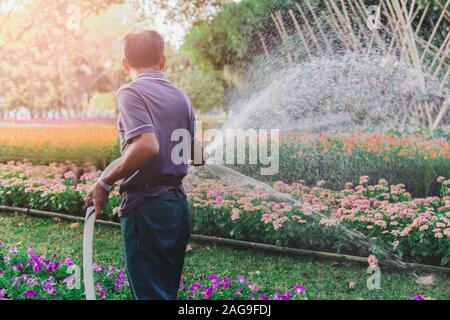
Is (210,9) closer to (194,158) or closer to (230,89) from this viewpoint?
(230,89)

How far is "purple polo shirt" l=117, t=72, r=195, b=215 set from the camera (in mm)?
1963

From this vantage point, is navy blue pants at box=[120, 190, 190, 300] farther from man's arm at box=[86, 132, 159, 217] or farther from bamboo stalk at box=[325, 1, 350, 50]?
bamboo stalk at box=[325, 1, 350, 50]

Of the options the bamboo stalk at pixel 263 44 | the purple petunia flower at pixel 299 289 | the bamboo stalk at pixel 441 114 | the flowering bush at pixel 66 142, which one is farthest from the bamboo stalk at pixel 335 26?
the purple petunia flower at pixel 299 289

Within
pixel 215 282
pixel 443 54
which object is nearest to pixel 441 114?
pixel 443 54

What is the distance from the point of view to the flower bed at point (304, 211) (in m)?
3.59

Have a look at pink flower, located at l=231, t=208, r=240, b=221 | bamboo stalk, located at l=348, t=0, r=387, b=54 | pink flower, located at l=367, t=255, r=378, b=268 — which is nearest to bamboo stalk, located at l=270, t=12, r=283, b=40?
bamboo stalk, located at l=348, t=0, r=387, b=54

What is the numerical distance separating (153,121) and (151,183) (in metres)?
0.21

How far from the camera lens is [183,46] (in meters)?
5.30

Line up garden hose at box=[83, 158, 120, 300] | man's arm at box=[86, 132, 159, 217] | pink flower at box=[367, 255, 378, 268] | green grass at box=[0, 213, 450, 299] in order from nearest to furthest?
man's arm at box=[86, 132, 159, 217]
garden hose at box=[83, 158, 120, 300]
green grass at box=[0, 213, 450, 299]
pink flower at box=[367, 255, 378, 268]

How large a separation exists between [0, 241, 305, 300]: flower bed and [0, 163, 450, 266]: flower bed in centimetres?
55

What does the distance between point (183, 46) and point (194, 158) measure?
10.3 feet

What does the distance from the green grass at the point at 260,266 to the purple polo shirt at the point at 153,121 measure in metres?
1.46
